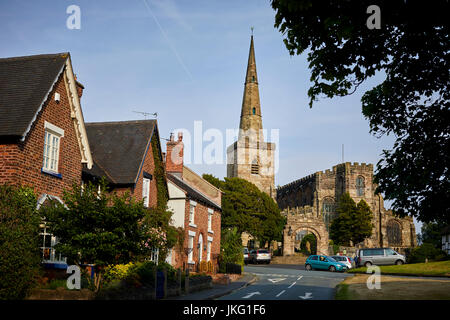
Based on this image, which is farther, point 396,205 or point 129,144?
point 129,144

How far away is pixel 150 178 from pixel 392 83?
608 inches

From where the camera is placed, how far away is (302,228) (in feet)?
225

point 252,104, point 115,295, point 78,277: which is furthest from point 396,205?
point 252,104

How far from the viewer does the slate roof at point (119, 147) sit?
75.4 ft

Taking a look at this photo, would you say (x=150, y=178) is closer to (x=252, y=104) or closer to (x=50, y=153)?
(x=50, y=153)

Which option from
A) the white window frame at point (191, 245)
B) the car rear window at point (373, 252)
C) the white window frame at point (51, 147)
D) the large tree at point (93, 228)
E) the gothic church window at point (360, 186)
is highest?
the gothic church window at point (360, 186)

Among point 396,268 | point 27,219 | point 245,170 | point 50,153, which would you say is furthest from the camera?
point 245,170

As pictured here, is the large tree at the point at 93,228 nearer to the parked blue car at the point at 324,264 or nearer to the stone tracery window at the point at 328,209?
the parked blue car at the point at 324,264

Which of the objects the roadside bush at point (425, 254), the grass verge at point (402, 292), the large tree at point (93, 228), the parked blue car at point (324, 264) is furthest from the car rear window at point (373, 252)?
the large tree at point (93, 228)

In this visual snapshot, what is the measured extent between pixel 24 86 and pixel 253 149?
73.4 meters

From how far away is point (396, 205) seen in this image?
13.9 meters

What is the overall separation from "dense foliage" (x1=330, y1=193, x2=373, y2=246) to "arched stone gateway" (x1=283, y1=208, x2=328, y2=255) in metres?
3.82

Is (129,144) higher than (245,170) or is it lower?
lower

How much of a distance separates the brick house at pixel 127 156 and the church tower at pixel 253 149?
63111 mm
